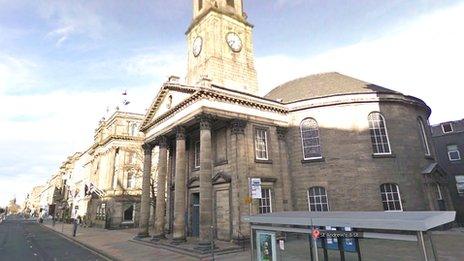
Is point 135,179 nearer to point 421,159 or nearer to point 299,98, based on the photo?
point 299,98

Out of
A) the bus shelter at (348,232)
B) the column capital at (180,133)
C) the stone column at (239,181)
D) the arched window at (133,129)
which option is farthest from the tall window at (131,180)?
the bus shelter at (348,232)

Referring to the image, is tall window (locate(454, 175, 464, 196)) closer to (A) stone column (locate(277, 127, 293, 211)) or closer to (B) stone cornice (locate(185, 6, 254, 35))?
(A) stone column (locate(277, 127, 293, 211))

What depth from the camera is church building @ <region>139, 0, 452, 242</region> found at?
2027cm

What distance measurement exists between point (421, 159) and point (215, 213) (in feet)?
54.2

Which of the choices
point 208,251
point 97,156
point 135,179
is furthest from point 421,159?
point 97,156

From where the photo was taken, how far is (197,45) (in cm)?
2866

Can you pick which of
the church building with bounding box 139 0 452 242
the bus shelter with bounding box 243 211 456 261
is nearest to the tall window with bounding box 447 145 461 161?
the church building with bounding box 139 0 452 242

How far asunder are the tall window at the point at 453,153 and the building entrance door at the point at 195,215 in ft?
99.7

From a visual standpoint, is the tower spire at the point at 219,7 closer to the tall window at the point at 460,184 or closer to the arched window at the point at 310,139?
the arched window at the point at 310,139

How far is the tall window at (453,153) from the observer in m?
33.9

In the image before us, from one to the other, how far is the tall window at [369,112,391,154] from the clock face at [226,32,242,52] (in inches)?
525

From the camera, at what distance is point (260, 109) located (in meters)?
23.0

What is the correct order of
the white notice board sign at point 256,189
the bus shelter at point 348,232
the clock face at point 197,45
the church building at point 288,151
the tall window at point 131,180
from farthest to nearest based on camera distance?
the tall window at point 131,180 → the clock face at point 197,45 → the church building at point 288,151 → the white notice board sign at point 256,189 → the bus shelter at point 348,232

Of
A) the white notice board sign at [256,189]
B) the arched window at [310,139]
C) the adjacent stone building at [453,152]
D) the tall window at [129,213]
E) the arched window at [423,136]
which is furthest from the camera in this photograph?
the tall window at [129,213]
